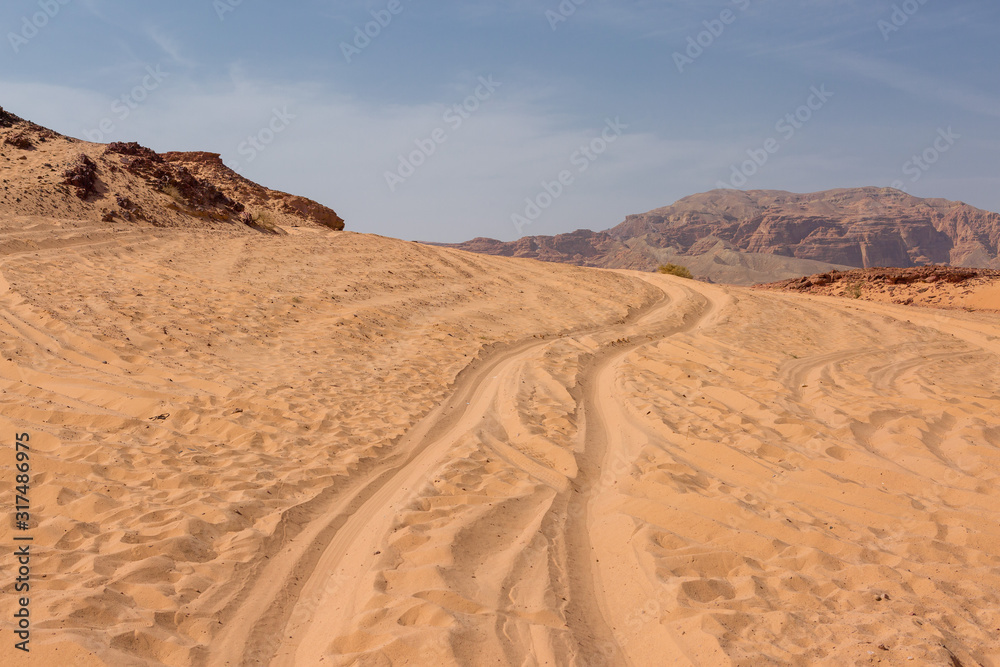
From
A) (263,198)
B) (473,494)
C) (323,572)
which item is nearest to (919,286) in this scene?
(473,494)

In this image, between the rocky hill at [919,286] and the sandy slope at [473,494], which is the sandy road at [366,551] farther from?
the rocky hill at [919,286]

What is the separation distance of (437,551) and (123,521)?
2174 millimetres

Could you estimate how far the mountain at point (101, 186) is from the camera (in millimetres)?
14305

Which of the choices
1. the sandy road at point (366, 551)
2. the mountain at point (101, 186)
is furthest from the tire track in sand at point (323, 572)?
the mountain at point (101, 186)

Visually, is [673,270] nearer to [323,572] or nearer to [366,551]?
[366,551]

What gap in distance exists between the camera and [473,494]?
4.50 m

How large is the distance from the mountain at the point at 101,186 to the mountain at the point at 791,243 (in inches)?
2733

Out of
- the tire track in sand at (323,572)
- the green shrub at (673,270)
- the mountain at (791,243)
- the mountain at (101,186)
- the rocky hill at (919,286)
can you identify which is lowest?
the tire track in sand at (323,572)

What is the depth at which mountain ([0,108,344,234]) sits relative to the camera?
14305 millimetres

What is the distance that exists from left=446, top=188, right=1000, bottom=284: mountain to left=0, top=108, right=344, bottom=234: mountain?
69.4 meters

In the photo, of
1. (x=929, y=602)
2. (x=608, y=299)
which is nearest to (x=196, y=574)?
(x=929, y=602)

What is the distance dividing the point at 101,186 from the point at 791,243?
339 ft

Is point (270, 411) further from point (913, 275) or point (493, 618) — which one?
point (913, 275)

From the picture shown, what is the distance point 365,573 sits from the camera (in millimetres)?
3477
